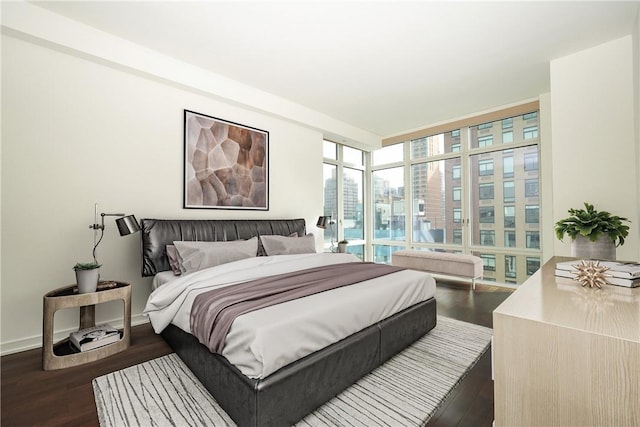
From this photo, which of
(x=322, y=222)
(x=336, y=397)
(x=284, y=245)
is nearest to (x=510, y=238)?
(x=322, y=222)

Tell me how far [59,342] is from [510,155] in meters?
6.04

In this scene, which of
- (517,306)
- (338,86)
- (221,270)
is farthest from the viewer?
(338,86)

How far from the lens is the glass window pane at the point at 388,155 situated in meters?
5.86

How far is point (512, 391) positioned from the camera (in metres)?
0.98

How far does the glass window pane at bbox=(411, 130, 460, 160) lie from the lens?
5.05 metres

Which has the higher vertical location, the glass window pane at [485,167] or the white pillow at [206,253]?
the glass window pane at [485,167]

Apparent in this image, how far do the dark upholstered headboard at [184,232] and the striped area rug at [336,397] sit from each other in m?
1.00

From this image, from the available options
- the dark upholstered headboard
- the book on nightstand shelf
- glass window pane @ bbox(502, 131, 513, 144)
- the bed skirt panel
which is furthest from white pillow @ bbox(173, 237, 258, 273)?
glass window pane @ bbox(502, 131, 513, 144)

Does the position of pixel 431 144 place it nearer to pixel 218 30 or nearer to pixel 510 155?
pixel 510 155

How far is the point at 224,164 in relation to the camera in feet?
11.7

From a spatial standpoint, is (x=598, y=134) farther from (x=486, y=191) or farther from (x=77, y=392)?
(x=77, y=392)

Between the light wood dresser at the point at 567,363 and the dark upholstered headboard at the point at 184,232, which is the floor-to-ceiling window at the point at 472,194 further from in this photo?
the light wood dresser at the point at 567,363

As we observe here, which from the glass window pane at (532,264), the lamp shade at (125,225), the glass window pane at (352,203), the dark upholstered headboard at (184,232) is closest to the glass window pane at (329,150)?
the glass window pane at (352,203)

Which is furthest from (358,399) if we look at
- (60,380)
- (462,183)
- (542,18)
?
(462,183)
